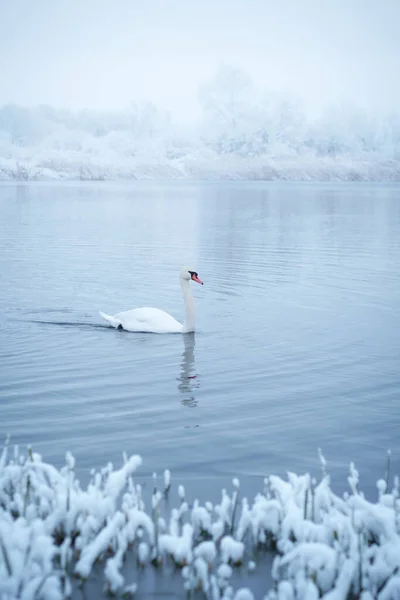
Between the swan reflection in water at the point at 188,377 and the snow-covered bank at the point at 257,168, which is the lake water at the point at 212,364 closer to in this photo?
the swan reflection in water at the point at 188,377

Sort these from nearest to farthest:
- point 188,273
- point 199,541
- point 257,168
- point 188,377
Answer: point 199,541, point 188,377, point 188,273, point 257,168

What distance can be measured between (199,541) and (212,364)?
5.15 m

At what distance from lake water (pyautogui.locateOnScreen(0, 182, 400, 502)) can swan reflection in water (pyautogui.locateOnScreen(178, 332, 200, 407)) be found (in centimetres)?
3

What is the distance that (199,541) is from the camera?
5.25 m

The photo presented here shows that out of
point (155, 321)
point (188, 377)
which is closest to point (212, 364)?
point (188, 377)

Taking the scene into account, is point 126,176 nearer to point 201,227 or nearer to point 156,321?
point 201,227

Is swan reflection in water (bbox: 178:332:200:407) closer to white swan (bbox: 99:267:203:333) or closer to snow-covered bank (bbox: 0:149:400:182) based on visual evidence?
white swan (bbox: 99:267:203:333)

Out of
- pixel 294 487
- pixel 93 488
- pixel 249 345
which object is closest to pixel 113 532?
pixel 93 488

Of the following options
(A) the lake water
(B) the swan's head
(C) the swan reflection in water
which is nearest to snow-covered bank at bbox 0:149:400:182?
(A) the lake water

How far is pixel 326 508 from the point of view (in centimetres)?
519

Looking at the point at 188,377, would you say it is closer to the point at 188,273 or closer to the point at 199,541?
the point at 188,273

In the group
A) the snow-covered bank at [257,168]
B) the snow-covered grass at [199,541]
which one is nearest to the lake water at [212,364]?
the snow-covered grass at [199,541]

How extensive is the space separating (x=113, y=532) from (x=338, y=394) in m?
4.74

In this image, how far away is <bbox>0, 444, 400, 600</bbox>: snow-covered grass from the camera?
14.5 ft
